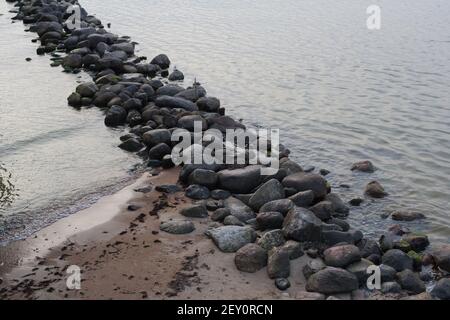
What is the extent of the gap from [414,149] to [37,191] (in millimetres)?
10966

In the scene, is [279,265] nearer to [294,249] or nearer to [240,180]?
[294,249]

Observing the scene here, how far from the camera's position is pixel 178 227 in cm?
1076

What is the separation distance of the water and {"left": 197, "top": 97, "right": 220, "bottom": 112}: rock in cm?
132

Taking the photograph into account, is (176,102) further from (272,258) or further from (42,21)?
(42,21)

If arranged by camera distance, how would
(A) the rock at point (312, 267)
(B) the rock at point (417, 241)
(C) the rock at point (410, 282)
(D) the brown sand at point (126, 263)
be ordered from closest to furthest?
(D) the brown sand at point (126, 263), (C) the rock at point (410, 282), (A) the rock at point (312, 267), (B) the rock at point (417, 241)

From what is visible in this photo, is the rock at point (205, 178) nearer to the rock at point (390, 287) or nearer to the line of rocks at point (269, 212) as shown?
the line of rocks at point (269, 212)

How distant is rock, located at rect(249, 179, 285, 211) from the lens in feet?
38.4

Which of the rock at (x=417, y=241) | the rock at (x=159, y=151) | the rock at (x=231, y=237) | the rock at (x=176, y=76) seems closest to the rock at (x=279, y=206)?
the rock at (x=231, y=237)

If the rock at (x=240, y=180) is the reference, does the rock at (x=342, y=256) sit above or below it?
below

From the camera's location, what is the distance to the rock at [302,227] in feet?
33.5

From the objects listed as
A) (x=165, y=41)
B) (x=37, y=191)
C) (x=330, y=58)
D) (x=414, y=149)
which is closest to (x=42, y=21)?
(x=165, y=41)

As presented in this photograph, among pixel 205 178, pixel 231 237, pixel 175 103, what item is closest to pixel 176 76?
pixel 175 103

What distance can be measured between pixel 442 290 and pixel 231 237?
3.90 meters

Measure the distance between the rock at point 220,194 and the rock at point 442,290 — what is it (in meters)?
4.95
